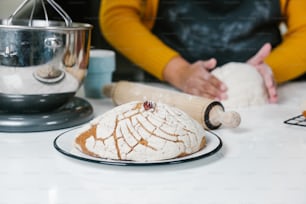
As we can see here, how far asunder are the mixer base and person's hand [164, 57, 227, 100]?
0.23 metres

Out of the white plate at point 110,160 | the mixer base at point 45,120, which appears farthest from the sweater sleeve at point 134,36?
the white plate at point 110,160

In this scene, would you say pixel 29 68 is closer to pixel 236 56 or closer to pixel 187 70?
pixel 187 70

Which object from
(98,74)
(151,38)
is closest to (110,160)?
(98,74)

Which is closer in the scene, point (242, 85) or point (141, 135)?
point (141, 135)

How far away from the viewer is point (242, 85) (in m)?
0.89

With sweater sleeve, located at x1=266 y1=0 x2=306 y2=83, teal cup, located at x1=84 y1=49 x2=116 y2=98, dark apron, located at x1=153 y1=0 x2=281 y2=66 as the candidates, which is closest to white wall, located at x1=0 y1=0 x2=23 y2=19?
teal cup, located at x1=84 y1=49 x2=116 y2=98

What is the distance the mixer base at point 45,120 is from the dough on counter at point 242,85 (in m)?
0.26

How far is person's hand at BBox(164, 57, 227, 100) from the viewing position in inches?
35.7

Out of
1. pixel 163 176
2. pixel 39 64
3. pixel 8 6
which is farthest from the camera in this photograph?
pixel 8 6

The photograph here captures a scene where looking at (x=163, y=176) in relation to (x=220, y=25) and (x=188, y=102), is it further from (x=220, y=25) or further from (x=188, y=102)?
(x=220, y=25)

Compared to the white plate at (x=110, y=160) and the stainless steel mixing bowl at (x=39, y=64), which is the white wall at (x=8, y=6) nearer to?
the stainless steel mixing bowl at (x=39, y=64)

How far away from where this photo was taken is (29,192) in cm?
50

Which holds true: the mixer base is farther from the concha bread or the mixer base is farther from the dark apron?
the dark apron

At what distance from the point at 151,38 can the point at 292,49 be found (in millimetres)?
305
